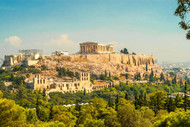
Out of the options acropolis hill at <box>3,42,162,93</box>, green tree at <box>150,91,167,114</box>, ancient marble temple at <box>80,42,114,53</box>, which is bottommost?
green tree at <box>150,91,167,114</box>

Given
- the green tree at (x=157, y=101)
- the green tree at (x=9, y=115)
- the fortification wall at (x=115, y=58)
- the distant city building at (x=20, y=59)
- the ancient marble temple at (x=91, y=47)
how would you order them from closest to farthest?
the green tree at (x=9, y=115) → the green tree at (x=157, y=101) → the distant city building at (x=20, y=59) → the fortification wall at (x=115, y=58) → the ancient marble temple at (x=91, y=47)

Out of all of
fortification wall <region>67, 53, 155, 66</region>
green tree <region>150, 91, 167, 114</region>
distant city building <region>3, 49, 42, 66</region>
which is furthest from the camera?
fortification wall <region>67, 53, 155, 66</region>

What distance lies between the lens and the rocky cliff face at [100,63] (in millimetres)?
95294

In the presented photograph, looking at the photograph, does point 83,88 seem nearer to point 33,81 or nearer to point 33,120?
point 33,81

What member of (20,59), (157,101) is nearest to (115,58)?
(20,59)

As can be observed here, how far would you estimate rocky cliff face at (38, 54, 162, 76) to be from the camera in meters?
95.3

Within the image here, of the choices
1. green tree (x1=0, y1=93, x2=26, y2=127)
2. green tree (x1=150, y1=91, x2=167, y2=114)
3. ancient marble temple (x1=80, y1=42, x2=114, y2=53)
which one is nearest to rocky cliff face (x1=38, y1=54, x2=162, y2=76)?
ancient marble temple (x1=80, y1=42, x2=114, y2=53)

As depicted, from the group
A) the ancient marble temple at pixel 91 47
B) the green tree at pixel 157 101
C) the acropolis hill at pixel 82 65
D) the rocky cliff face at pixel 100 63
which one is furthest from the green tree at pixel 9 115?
the ancient marble temple at pixel 91 47

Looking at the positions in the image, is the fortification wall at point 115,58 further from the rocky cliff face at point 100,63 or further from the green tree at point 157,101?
the green tree at point 157,101

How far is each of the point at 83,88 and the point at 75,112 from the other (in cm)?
3485

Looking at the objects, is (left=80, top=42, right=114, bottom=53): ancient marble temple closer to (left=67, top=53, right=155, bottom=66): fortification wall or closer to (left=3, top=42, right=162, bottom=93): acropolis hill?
(left=3, top=42, right=162, bottom=93): acropolis hill

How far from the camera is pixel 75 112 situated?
4609 centimetres

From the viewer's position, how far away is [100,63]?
351 feet

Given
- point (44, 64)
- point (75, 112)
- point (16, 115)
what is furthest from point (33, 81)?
point (16, 115)
